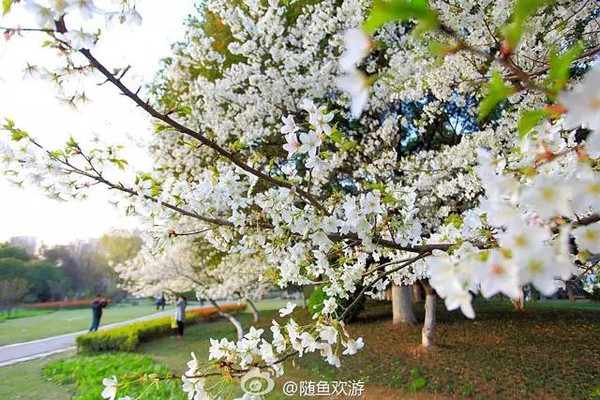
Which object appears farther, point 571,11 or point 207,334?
point 207,334

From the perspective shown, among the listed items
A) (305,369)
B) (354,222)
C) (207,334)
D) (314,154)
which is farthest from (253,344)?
(207,334)

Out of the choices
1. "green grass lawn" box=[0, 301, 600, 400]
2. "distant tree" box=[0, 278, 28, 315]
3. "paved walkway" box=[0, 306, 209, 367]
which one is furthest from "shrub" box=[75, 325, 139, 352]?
"distant tree" box=[0, 278, 28, 315]

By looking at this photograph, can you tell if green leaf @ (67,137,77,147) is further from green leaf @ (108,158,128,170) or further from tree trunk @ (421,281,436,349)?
tree trunk @ (421,281,436,349)

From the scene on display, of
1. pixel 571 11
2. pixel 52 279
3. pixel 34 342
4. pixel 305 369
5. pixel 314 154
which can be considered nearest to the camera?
pixel 314 154

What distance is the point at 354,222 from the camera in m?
1.85

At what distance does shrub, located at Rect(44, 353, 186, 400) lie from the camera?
19.4 feet

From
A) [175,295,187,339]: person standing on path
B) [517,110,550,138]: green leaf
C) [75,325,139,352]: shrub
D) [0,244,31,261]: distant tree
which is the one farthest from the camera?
[0,244,31,261]: distant tree

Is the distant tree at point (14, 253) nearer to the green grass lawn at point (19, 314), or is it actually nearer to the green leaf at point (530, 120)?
the green grass lawn at point (19, 314)

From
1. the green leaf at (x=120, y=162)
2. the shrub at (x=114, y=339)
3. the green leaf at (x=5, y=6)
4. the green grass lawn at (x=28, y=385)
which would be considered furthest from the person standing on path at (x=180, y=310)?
the green leaf at (x=5, y=6)

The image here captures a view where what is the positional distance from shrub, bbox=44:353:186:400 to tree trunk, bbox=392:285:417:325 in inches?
213

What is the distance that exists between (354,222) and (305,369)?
5.97 meters

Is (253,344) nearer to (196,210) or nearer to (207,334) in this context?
(196,210)

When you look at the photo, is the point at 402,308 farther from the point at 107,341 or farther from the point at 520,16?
the point at 520,16

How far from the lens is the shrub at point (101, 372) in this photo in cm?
593
